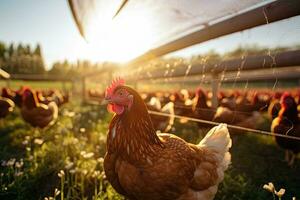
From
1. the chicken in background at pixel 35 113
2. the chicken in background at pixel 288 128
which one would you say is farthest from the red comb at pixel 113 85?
the chicken in background at pixel 35 113

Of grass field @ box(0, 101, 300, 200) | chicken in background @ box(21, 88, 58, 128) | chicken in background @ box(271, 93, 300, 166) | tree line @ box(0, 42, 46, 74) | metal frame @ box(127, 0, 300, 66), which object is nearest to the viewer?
metal frame @ box(127, 0, 300, 66)

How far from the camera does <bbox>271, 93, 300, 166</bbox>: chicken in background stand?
3.91 meters

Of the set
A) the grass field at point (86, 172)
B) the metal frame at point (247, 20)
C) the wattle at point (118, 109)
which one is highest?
the metal frame at point (247, 20)

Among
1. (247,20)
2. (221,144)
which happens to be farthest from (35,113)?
(247,20)

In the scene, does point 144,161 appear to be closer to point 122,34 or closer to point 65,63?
point 122,34

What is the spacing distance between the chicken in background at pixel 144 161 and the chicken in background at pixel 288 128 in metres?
1.92

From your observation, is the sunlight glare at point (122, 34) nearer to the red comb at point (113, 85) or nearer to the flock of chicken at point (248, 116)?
the red comb at point (113, 85)

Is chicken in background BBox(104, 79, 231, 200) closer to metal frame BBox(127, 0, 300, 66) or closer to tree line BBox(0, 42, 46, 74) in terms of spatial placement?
metal frame BBox(127, 0, 300, 66)

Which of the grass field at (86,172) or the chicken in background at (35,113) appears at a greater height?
the chicken in background at (35,113)

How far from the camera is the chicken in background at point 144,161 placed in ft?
7.05

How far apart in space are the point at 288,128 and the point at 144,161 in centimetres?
261

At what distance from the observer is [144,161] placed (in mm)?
2199

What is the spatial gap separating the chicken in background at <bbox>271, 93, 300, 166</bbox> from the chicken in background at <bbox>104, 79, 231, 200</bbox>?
6.30 feet

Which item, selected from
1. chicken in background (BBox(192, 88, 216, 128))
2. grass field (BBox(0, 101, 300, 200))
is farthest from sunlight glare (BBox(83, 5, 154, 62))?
chicken in background (BBox(192, 88, 216, 128))
